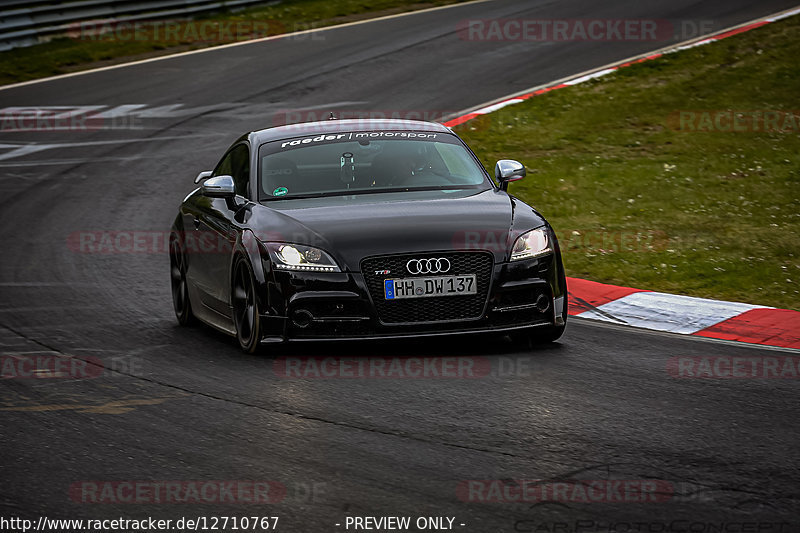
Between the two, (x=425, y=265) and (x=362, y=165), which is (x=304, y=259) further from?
(x=362, y=165)

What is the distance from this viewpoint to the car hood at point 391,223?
8.05 m

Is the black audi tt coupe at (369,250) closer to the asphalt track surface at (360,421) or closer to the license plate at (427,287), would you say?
the license plate at (427,287)

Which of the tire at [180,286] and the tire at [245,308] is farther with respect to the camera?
the tire at [180,286]

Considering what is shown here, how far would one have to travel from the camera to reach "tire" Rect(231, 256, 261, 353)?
822 centimetres

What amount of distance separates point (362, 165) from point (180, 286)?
6.25 feet

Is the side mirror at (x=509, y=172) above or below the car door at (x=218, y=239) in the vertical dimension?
above

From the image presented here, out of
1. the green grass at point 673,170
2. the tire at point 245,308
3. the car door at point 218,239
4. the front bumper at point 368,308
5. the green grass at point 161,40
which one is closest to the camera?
the front bumper at point 368,308

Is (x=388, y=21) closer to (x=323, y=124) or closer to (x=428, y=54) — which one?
(x=428, y=54)

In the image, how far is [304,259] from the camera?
8062mm

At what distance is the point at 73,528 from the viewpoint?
5.00m

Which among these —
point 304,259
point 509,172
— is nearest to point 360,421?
point 304,259

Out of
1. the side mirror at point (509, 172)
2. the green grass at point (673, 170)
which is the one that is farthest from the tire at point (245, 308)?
the green grass at point (673, 170)

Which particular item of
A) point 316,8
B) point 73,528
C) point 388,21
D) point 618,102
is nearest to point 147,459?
point 73,528

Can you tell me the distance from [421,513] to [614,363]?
10.9ft
